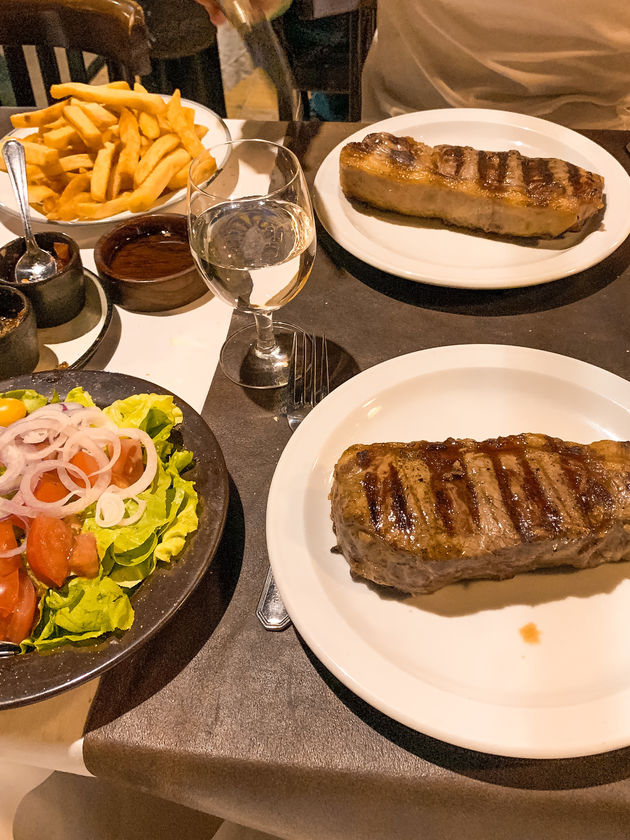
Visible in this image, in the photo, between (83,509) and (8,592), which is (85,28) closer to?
(83,509)

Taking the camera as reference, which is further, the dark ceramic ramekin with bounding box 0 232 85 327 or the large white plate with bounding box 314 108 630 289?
the large white plate with bounding box 314 108 630 289

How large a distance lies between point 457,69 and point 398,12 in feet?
1.17

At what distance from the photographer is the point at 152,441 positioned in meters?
1.49

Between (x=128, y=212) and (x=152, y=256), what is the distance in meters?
0.26

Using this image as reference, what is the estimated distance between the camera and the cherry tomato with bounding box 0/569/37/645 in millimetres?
1223

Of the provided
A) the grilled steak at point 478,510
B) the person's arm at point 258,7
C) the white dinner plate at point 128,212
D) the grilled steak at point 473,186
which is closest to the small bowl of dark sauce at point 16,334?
the white dinner plate at point 128,212

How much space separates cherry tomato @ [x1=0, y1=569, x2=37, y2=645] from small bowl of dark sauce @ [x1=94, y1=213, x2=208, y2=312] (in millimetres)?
1087

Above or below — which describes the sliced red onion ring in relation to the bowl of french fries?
below

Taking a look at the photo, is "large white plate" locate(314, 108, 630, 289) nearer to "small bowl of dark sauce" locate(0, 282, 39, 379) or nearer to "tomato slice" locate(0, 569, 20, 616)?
"small bowl of dark sauce" locate(0, 282, 39, 379)

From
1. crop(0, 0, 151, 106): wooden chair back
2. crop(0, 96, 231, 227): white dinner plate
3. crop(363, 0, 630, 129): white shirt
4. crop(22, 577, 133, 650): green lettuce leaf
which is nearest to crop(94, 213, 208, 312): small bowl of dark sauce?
crop(0, 96, 231, 227): white dinner plate

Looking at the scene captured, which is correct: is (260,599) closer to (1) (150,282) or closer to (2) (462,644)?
(2) (462,644)

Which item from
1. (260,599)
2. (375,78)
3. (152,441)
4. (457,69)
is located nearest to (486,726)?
(260,599)

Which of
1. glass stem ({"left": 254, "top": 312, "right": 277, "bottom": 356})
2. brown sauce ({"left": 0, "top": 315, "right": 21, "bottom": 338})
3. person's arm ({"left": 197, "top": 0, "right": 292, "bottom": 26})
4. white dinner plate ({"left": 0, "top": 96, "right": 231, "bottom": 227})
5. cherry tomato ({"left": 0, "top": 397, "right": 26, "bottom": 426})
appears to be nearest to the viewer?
cherry tomato ({"left": 0, "top": 397, "right": 26, "bottom": 426})

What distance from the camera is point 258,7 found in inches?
101
